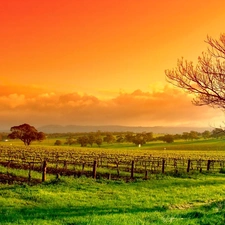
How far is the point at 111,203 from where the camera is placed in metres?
17.8

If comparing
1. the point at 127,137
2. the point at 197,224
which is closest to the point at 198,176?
the point at 197,224

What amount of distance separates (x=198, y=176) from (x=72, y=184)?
45.8 ft

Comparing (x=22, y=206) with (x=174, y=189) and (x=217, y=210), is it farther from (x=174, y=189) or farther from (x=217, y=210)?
(x=174, y=189)

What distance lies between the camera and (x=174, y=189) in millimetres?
23297

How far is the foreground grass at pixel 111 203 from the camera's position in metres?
14.0

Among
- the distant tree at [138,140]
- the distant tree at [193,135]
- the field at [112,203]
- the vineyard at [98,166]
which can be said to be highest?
the distant tree at [193,135]

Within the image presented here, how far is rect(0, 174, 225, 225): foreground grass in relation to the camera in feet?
45.9

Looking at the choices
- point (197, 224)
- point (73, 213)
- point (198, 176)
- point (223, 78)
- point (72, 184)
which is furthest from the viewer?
point (198, 176)

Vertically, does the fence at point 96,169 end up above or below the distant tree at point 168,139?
below

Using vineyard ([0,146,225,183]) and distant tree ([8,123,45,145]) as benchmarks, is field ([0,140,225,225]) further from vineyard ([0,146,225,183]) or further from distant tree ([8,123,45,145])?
distant tree ([8,123,45,145])

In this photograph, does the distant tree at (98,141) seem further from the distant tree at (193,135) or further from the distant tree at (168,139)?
the distant tree at (193,135)

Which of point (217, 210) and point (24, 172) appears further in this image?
point (24, 172)

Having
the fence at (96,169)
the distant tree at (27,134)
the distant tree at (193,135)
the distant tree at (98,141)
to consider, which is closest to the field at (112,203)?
the fence at (96,169)

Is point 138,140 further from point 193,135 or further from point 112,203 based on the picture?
point 112,203
